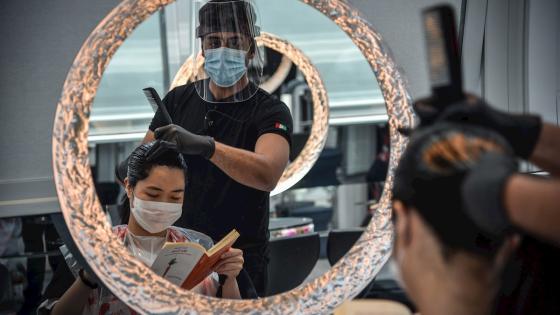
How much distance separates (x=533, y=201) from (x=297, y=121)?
831mm

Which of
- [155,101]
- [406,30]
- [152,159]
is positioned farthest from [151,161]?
[406,30]

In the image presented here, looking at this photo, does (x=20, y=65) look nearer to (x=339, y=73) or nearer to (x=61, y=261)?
(x=61, y=261)

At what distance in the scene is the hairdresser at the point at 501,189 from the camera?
0.57 meters

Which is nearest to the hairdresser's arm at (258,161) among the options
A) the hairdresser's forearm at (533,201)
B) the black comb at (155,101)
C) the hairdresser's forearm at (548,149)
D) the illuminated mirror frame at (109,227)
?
the black comb at (155,101)

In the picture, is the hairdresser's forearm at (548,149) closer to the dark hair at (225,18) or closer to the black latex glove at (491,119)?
the black latex glove at (491,119)

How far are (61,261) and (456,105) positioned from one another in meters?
0.99

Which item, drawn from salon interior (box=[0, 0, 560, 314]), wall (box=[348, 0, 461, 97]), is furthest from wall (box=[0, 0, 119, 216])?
wall (box=[348, 0, 461, 97])

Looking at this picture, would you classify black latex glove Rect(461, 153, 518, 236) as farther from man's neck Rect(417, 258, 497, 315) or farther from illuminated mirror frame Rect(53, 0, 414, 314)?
illuminated mirror frame Rect(53, 0, 414, 314)

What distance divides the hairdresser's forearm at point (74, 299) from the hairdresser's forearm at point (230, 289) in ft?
Result: 0.83

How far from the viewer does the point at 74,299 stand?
4.31 ft

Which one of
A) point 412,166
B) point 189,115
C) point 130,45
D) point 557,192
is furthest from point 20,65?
point 557,192

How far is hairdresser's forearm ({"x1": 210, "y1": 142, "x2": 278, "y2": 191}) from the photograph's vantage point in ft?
4.22

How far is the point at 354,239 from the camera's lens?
136cm

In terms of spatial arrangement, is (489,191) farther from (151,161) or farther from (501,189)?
(151,161)
